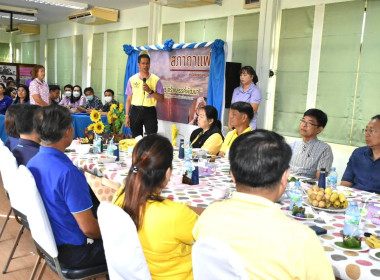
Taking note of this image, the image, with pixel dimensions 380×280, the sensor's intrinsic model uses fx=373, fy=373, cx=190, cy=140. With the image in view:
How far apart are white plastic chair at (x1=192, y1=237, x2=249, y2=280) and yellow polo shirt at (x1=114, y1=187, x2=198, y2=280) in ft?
1.07

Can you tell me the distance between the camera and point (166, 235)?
146 centimetres

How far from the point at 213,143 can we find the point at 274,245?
2.72m

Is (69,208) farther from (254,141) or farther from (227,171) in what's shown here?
(227,171)

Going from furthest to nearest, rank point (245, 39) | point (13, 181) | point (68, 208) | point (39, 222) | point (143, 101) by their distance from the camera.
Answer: point (245, 39) → point (143, 101) → point (13, 181) → point (68, 208) → point (39, 222)

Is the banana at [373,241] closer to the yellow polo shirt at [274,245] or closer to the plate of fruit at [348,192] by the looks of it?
the yellow polo shirt at [274,245]

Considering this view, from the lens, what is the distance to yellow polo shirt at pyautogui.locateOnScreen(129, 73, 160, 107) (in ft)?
19.6

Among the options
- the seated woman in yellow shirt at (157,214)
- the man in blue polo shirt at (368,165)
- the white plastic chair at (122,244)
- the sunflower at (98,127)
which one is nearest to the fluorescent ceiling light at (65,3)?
the sunflower at (98,127)

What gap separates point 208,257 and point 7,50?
49.8 ft

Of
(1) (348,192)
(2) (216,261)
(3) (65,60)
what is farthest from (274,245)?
(3) (65,60)

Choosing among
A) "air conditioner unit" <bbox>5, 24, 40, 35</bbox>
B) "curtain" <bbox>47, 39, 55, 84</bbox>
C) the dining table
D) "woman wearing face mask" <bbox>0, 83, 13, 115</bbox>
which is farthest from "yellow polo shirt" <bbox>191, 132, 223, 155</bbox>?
"air conditioner unit" <bbox>5, 24, 40, 35</bbox>

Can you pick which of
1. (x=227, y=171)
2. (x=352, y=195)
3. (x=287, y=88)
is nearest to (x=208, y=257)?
(x=352, y=195)

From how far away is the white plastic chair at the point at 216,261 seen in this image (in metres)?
1.02

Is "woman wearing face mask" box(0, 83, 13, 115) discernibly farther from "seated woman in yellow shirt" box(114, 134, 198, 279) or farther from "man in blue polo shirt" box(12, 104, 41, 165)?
"seated woman in yellow shirt" box(114, 134, 198, 279)

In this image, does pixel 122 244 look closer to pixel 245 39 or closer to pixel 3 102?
pixel 245 39
